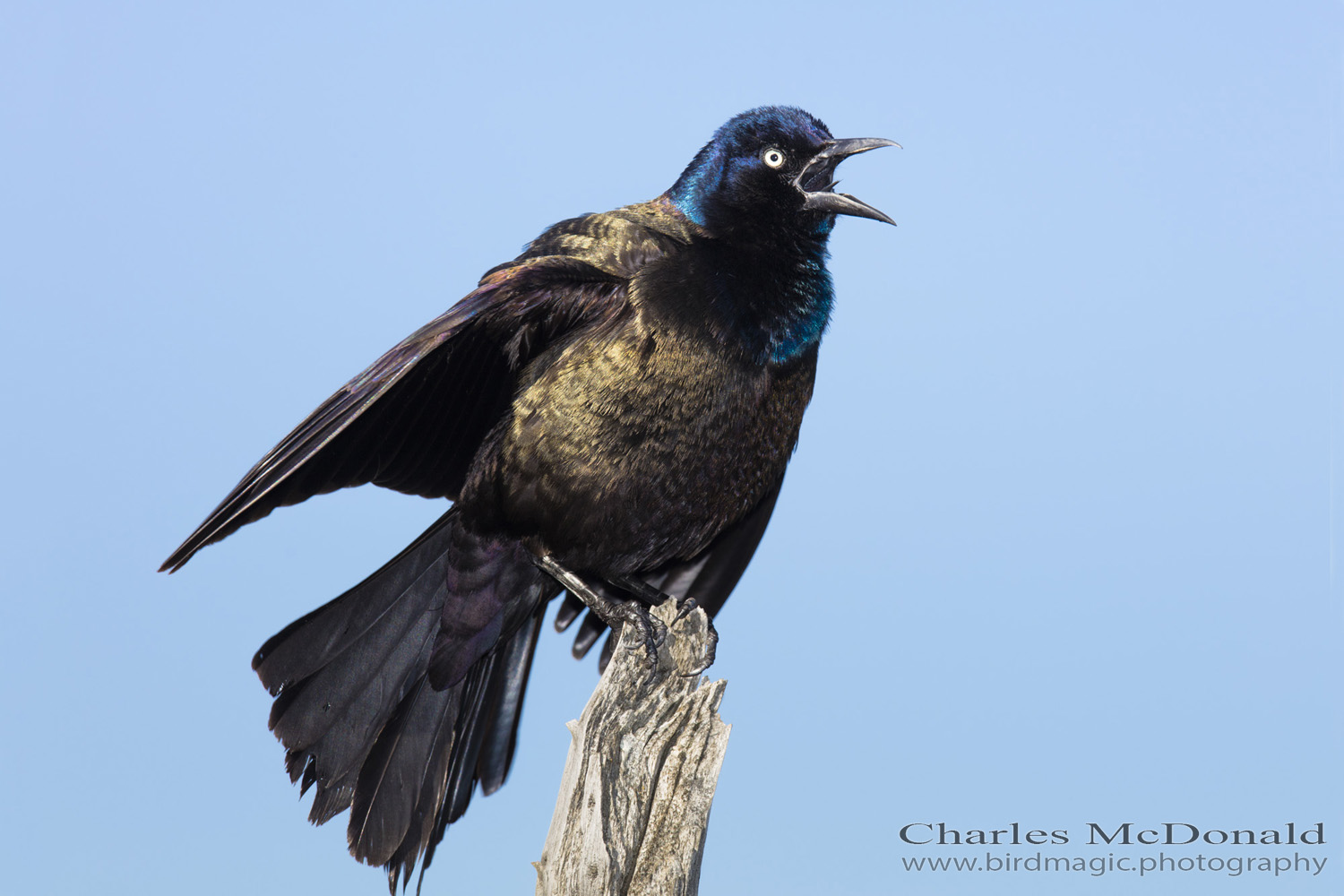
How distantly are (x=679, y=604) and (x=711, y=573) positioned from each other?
1.36ft

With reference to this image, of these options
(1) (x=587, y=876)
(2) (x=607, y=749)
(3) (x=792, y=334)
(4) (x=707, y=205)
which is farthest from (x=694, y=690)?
(4) (x=707, y=205)

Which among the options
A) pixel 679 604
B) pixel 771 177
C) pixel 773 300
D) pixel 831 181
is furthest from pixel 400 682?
pixel 831 181

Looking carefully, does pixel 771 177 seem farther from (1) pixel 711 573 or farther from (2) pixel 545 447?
(1) pixel 711 573

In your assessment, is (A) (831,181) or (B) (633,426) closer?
(B) (633,426)

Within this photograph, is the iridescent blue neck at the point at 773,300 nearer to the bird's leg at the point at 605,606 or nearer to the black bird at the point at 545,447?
the black bird at the point at 545,447

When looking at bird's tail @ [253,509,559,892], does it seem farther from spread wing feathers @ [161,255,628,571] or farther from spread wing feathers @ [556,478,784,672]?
spread wing feathers @ [556,478,784,672]

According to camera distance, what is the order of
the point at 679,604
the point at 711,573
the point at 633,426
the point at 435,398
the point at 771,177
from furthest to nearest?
the point at 711,573, the point at 679,604, the point at 771,177, the point at 435,398, the point at 633,426

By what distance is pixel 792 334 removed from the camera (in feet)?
10.6

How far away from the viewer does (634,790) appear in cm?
277

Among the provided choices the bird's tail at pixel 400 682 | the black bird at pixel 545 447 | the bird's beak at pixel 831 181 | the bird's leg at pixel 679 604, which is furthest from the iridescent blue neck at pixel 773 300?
the bird's tail at pixel 400 682

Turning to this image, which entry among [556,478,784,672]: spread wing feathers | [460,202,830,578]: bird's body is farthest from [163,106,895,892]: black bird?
[556,478,784,672]: spread wing feathers

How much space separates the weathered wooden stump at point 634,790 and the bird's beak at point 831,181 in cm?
135

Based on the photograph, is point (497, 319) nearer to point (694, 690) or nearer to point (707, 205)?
point (707, 205)

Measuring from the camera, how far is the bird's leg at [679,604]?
3.19 metres
